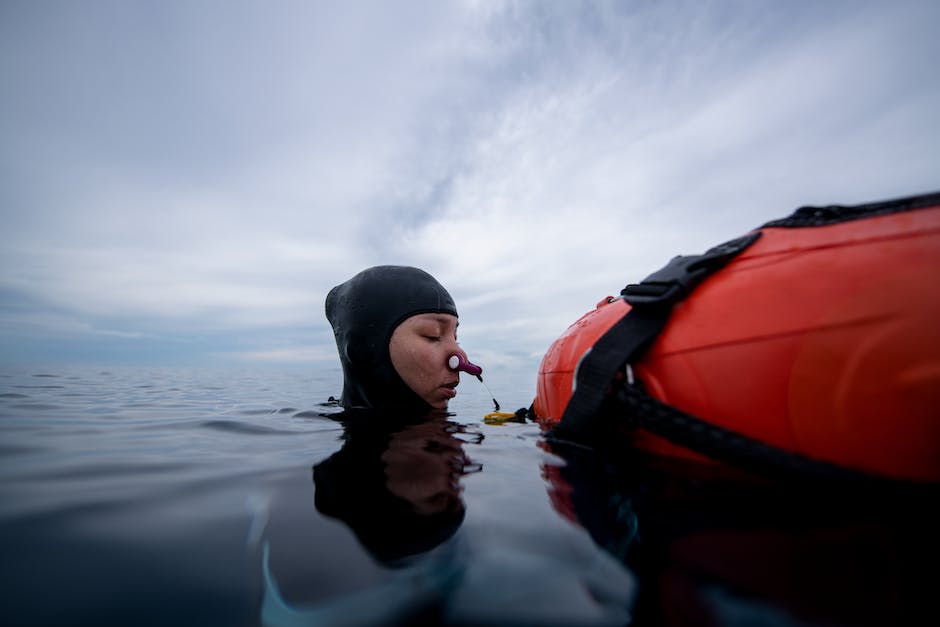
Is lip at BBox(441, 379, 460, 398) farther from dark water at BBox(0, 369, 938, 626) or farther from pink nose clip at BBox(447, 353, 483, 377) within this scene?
dark water at BBox(0, 369, 938, 626)

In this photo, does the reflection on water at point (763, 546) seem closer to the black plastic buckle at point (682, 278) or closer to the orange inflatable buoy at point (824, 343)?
the orange inflatable buoy at point (824, 343)

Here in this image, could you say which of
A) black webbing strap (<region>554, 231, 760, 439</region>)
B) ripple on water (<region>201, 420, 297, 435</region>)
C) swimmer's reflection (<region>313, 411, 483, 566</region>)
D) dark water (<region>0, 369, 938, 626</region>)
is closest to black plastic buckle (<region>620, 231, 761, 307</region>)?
black webbing strap (<region>554, 231, 760, 439</region>)

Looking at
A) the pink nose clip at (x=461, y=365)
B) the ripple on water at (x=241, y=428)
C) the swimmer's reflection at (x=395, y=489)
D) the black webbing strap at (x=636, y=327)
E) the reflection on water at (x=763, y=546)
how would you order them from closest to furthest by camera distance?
the reflection on water at (x=763, y=546)
the swimmer's reflection at (x=395, y=489)
the black webbing strap at (x=636, y=327)
the ripple on water at (x=241, y=428)
the pink nose clip at (x=461, y=365)

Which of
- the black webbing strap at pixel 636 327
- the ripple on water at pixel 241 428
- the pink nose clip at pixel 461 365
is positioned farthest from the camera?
the pink nose clip at pixel 461 365

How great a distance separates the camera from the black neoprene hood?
3.38 metres

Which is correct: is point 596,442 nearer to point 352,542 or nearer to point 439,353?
point 352,542

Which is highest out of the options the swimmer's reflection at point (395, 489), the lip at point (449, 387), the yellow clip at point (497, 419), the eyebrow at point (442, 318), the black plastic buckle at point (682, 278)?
the eyebrow at point (442, 318)

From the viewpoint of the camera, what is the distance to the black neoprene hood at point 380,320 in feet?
11.1

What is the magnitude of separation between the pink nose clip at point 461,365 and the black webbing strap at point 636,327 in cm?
173

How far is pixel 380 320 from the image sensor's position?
341cm

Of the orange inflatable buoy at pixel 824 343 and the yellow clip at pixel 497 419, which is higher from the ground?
the orange inflatable buoy at pixel 824 343

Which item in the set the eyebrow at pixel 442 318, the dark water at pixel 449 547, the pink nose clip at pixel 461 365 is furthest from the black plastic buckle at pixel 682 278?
the eyebrow at pixel 442 318

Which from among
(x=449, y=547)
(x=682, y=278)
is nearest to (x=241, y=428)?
(x=449, y=547)

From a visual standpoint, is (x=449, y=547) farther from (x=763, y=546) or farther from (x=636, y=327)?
(x=636, y=327)
